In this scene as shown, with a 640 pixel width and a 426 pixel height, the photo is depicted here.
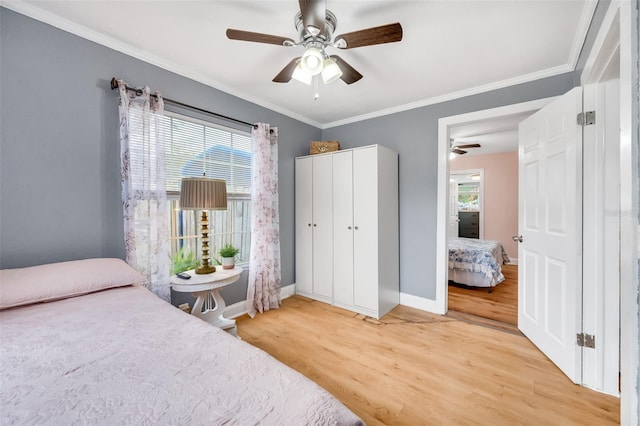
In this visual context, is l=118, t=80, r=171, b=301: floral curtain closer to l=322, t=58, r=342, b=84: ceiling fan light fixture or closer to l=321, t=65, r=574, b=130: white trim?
l=322, t=58, r=342, b=84: ceiling fan light fixture

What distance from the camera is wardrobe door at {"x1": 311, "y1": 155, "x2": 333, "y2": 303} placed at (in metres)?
3.17

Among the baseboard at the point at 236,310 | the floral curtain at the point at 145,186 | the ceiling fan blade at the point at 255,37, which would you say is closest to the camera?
the ceiling fan blade at the point at 255,37

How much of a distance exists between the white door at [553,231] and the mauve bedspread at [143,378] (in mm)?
2025

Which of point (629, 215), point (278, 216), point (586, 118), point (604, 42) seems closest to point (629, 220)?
point (629, 215)

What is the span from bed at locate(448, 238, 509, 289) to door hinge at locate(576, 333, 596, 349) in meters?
1.84

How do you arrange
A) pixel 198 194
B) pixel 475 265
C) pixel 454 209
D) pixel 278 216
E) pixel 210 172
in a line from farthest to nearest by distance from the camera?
1. pixel 454 209
2. pixel 475 265
3. pixel 278 216
4. pixel 210 172
5. pixel 198 194

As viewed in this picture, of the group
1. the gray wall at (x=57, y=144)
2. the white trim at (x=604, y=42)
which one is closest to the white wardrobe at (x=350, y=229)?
the white trim at (x=604, y=42)

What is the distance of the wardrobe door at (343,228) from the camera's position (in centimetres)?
299

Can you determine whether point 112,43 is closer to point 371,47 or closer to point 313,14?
point 313,14

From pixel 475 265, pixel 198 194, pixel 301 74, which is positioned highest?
pixel 301 74

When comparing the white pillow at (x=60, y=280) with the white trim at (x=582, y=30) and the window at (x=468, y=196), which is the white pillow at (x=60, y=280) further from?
the window at (x=468, y=196)

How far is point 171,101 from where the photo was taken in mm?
2225

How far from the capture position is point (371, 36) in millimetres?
1495

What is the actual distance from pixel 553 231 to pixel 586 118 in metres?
0.82
